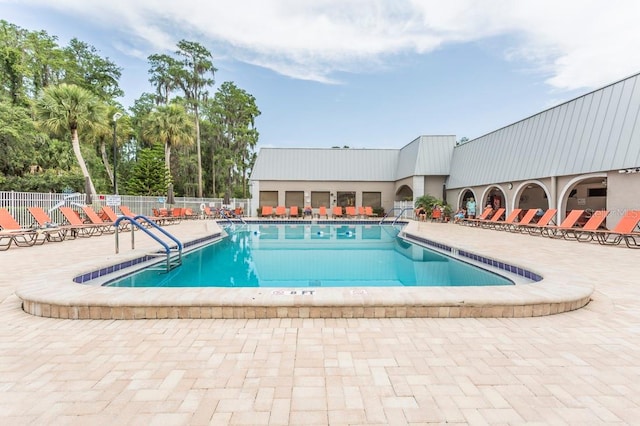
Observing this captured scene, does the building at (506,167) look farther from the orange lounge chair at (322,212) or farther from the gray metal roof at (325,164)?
the orange lounge chair at (322,212)

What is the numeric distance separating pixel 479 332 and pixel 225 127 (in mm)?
31306

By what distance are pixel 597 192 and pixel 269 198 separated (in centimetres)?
1852

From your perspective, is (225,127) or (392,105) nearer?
(392,105)

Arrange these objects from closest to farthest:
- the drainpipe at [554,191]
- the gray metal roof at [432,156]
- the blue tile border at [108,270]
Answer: the blue tile border at [108,270]
the drainpipe at [554,191]
the gray metal roof at [432,156]

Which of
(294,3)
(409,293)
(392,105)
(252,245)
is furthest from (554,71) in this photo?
(409,293)

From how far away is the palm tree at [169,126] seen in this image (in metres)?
24.3

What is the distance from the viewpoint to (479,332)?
9.43 ft

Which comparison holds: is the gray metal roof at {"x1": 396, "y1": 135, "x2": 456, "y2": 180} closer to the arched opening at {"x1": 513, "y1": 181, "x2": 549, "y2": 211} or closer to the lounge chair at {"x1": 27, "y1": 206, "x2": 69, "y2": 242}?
the arched opening at {"x1": 513, "y1": 181, "x2": 549, "y2": 211}

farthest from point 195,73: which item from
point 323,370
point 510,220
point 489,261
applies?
point 323,370

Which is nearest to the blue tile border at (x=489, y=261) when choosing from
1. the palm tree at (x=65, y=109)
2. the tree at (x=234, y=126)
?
the palm tree at (x=65, y=109)

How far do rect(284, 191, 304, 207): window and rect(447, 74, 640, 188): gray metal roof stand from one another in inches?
451

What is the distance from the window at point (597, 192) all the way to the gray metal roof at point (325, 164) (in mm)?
10543

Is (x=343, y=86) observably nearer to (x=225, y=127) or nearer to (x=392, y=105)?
(x=392, y=105)

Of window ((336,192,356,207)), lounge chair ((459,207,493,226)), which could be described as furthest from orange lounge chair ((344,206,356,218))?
lounge chair ((459,207,493,226))
